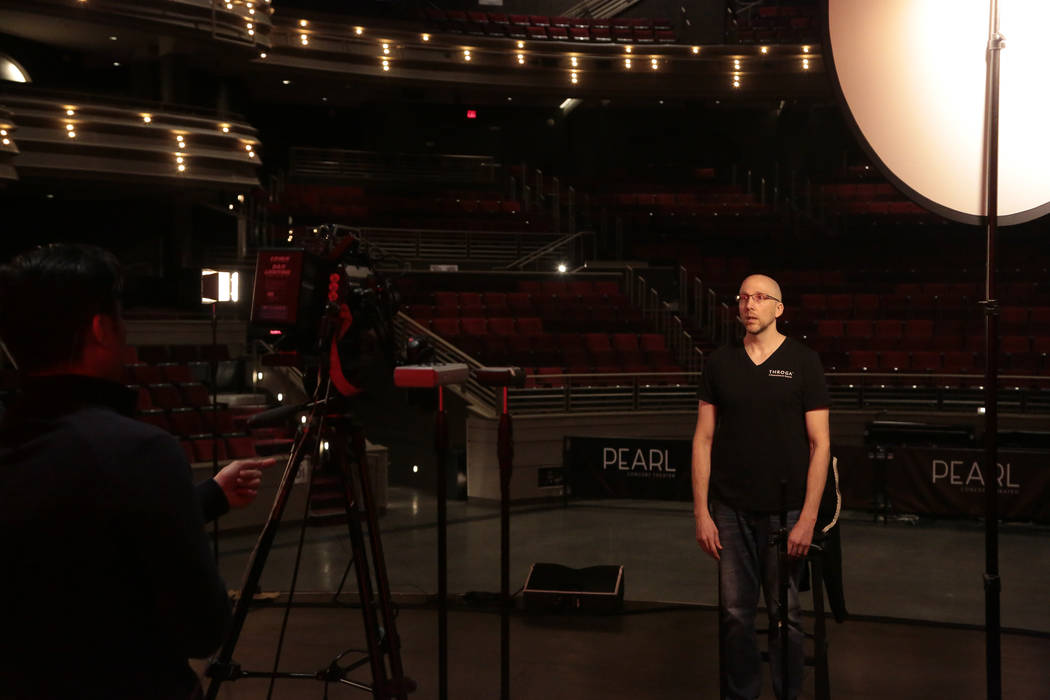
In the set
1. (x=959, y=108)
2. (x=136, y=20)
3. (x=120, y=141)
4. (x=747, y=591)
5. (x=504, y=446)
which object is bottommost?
(x=747, y=591)

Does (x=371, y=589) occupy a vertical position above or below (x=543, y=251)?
below

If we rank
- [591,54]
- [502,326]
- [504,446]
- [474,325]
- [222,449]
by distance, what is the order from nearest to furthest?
[504,446]
[222,449]
[474,325]
[502,326]
[591,54]

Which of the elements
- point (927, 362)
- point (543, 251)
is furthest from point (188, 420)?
point (927, 362)

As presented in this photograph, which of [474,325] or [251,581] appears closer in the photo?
[251,581]

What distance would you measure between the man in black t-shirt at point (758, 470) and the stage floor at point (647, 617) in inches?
30.0

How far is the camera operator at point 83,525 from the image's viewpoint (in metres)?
1.31

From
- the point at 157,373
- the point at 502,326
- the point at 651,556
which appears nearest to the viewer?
the point at 651,556

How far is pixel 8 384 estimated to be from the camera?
862cm

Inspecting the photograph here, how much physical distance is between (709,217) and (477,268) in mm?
4875

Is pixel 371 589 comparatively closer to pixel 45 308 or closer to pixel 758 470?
pixel 758 470

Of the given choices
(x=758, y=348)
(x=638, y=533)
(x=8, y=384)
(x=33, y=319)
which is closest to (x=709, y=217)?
(x=638, y=533)

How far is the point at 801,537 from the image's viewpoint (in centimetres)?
336

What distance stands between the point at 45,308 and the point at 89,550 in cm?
35

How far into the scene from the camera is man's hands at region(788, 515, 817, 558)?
3.36 metres
